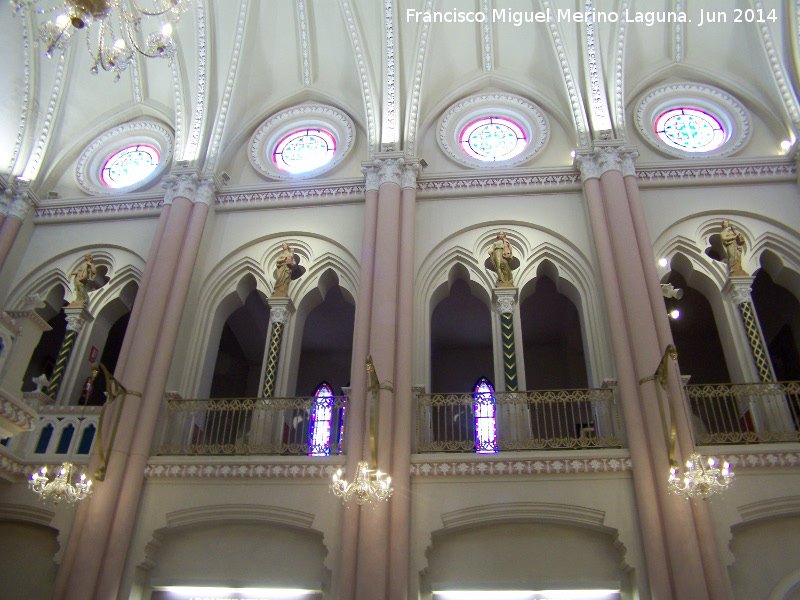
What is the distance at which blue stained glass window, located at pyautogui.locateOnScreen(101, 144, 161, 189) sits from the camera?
14.8 metres

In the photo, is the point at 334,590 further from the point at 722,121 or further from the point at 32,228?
the point at 722,121

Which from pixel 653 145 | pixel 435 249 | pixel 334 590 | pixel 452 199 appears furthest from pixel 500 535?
pixel 653 145

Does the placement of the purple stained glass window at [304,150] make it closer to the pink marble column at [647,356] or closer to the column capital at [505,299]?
the column capital at [505,299]

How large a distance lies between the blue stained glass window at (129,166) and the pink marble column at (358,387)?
5384 millimetres

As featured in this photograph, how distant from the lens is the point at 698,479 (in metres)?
8.26

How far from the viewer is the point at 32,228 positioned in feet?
46.1

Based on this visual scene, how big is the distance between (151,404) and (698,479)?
8001 mm

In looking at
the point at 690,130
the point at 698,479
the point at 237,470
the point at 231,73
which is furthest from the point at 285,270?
the point at 690,130

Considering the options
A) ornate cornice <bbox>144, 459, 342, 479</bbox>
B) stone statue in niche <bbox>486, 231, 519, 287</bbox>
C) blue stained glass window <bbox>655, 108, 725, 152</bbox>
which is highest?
blue stained glass window <bbox>655, 108, 725, 152</bbox>

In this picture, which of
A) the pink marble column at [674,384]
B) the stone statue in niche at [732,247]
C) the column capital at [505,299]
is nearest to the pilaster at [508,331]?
the column capital at [505,299]

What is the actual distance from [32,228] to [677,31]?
1415 cm

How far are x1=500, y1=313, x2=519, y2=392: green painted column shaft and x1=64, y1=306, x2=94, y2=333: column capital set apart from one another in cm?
795

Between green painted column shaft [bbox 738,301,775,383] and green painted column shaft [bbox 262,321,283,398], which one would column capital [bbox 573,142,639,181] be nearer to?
green painted column shaft [bbox 738,301,775,383]

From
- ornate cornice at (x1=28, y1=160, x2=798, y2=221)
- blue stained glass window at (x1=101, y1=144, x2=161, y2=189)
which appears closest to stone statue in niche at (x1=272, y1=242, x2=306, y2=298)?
ornate cornice at (x1=28, y1=160, x2=798, y2=221)
